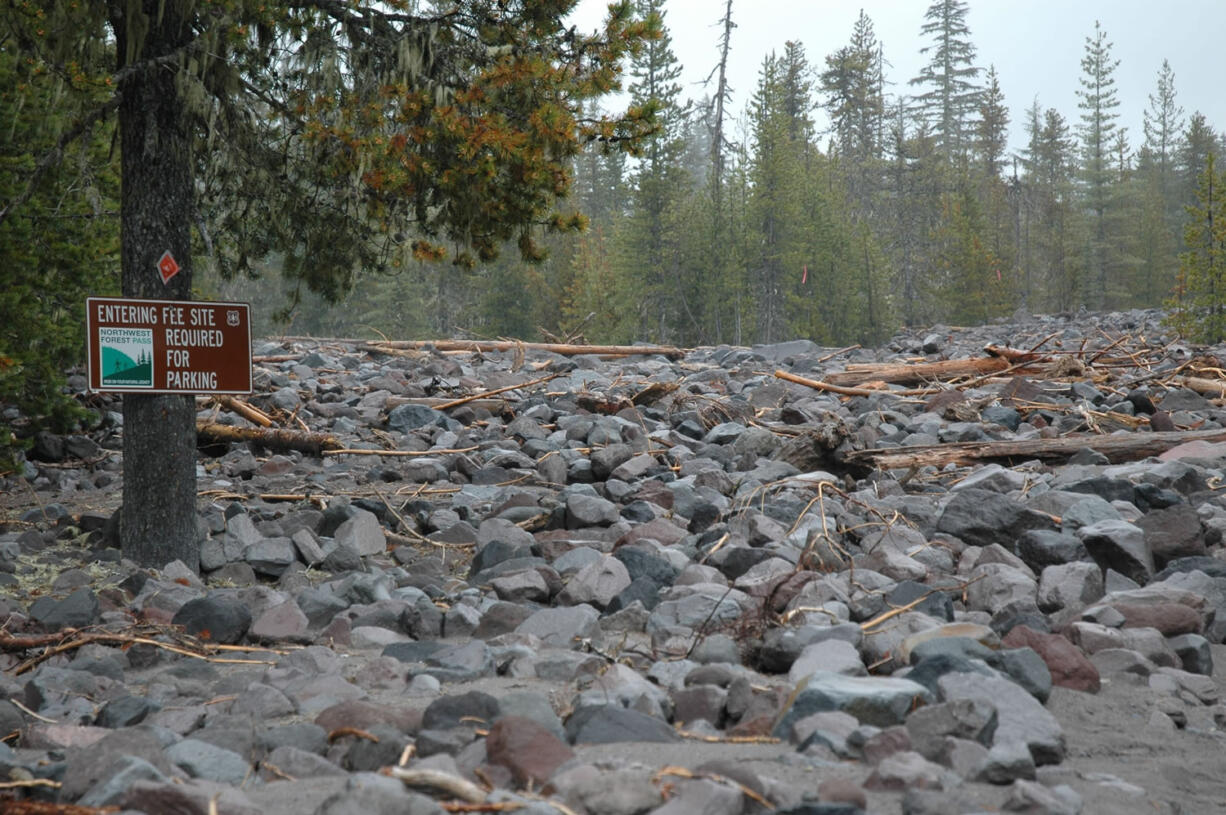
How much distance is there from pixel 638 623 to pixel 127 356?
3.29 meters

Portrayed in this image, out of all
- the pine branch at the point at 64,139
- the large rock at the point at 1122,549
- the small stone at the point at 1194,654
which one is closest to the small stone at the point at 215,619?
the pine branch at the point at 64,139

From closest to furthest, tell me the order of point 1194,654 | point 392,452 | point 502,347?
1. point 1194,654
2. point 392,452
3. point 502,347

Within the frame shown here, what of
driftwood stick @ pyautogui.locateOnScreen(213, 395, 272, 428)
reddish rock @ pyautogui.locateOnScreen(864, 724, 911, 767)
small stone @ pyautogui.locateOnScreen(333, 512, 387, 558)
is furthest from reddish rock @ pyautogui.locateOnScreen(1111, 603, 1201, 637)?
driftwood stick @ pyautogui.locateOnScreen(213, 395, 272, 428)

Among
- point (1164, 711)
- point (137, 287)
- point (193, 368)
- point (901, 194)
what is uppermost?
point (901, 194)

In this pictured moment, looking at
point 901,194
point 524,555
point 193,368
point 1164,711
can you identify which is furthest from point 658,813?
point 901,194

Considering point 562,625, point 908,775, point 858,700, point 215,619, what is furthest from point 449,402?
point 908,775

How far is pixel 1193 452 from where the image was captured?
7277mm

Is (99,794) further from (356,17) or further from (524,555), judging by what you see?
(356,17)

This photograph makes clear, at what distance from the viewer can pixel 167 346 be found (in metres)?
5.58

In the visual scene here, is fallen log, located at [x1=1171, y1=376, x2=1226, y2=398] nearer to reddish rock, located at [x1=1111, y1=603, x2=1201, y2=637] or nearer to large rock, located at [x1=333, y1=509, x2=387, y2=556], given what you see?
reddish rock, located at [x1=1111, y1=603, x2=1201, y2=637]

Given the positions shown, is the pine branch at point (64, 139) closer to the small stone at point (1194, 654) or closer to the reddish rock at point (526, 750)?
the reddish rock at point (526, 750)

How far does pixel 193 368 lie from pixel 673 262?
36.8 meters

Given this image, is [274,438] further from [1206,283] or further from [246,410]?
[1206,283]

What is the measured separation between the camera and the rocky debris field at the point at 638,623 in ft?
8.68
